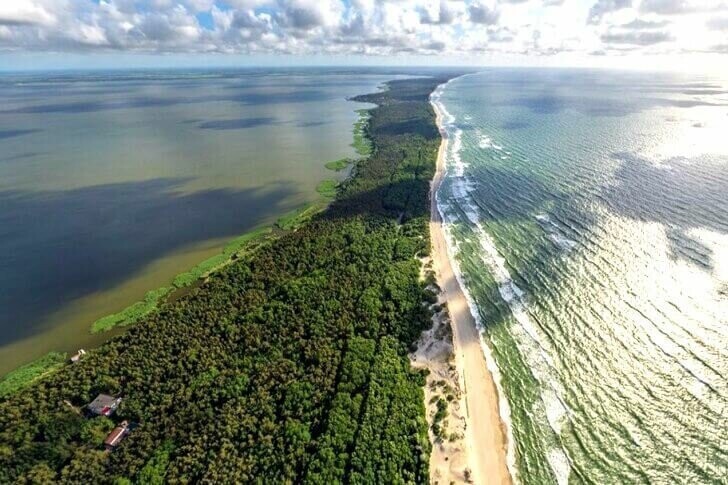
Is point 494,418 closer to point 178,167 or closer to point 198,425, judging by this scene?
point 198,425

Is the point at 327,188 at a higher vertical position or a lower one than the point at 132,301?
higher

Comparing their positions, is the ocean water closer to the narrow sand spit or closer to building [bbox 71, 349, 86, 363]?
the narrow sand spit

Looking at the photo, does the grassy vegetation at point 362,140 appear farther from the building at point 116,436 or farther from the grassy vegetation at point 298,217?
the building at point 116,436

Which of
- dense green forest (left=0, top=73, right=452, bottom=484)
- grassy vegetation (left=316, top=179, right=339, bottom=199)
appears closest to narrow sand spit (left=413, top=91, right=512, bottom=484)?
dense green forest (left=0, top=73, right=452, bottom=484)

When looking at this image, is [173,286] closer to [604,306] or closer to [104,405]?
[104,405]

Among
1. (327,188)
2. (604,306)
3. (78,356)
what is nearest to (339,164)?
(327,188)

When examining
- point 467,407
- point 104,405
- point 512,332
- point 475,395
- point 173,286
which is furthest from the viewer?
point 173,286

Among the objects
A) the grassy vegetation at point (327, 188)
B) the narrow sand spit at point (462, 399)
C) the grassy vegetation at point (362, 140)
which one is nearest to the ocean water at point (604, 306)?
the narrow sand spit at point (462, 399)
